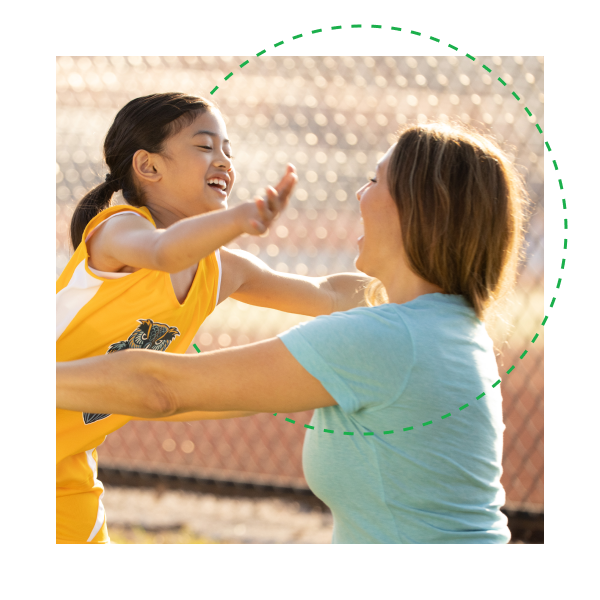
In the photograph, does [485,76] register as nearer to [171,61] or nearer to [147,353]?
[171,61]

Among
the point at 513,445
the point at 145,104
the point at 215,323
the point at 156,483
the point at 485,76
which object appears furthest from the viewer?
the point at 215,323

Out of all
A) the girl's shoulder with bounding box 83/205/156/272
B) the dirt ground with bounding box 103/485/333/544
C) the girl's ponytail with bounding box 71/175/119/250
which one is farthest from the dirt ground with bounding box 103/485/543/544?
the girl's shoulder with bounding box 83/205/156/272

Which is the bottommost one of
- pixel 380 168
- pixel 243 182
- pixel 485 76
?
pixel 380 168

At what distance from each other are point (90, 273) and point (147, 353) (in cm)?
40

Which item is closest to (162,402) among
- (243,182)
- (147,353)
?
(147,353)

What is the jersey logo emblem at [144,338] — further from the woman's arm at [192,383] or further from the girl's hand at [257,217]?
the girl's hand at [257,217]

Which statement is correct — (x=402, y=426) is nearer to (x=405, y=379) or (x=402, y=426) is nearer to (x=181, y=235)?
(x=405, y=379)

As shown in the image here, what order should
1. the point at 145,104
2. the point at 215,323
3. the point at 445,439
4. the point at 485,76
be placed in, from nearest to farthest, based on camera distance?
the point at 445,439
the point at 145,104
the point at 485,76
the point at 215,323

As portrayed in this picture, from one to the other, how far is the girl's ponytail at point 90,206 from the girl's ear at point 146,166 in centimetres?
13

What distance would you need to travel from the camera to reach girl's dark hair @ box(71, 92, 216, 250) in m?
1.92

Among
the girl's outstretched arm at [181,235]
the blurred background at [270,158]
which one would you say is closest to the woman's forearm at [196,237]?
the girl's outstretched arm at [181,235]

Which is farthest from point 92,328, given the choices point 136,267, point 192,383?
point 192,383

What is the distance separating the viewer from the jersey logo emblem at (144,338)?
5.86 feet

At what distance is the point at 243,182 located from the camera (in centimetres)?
506
